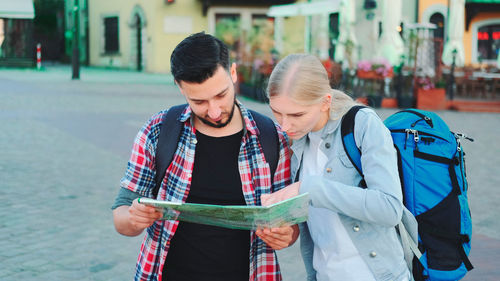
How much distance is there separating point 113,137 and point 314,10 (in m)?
11.5

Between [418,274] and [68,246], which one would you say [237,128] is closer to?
[418,274]

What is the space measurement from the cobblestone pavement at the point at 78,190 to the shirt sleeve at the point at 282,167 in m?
2.30

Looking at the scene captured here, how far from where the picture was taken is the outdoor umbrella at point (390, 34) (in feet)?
58.6

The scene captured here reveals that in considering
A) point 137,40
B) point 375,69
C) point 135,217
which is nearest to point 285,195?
point 135,217

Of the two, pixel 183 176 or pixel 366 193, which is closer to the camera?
pixel 366 193

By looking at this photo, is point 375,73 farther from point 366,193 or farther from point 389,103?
point 366,193

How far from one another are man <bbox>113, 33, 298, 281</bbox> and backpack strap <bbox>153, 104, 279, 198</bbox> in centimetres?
2

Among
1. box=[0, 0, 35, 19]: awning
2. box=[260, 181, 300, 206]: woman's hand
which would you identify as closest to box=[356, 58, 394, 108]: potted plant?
box=[260, 181, 300, 206]: woman's hand

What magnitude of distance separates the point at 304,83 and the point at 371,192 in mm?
393

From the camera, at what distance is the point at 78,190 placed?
6555 mm

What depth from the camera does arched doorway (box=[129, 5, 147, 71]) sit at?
31.7 meters

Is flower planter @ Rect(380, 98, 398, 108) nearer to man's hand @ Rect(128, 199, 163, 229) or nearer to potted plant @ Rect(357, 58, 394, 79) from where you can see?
potted plant @ Rect(357, 58, 394, 79)

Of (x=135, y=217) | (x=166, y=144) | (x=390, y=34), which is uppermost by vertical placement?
(x=390, y=34)

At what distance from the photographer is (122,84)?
22.3m
